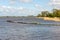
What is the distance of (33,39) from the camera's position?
86.6 feet

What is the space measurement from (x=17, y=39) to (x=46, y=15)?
10226 cm

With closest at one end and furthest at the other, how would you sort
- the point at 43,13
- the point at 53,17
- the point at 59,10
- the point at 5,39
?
the point at 5,39 < the point at 53,17 < the point at 59,10 < the point at 43,13

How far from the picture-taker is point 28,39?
26156 mm

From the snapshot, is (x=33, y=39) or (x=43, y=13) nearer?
(x=33, y=39)

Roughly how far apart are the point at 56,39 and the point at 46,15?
101 metres

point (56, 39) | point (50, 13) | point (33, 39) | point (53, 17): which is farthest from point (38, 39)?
point (50, 13)

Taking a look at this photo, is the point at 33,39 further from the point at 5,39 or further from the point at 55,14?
the point at 55,14

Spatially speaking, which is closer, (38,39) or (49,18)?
(38,39)

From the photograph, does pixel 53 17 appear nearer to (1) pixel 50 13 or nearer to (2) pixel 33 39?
(1) pixel 50 13

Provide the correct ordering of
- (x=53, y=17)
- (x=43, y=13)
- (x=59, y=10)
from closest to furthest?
(x=53, y=17) → (x=59, y=10) → (x=43, y=13)

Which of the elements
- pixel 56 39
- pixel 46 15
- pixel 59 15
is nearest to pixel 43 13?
pixel 46 15

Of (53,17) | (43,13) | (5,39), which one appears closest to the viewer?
(5,39)

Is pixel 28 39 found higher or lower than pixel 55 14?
higher

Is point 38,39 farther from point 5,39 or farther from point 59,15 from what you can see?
point 59,15
